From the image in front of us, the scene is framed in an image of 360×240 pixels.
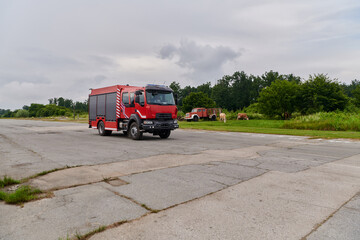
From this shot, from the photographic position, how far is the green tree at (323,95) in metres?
27.8

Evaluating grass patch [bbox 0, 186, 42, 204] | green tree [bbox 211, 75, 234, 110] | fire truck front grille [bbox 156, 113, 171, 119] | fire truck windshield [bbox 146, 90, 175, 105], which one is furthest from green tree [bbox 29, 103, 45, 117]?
grass patch [bbox 0, 186, 42, 204]

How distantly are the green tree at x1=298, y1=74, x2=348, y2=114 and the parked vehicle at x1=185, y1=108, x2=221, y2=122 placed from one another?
15.1 m

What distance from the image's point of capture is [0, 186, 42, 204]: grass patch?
3892 mm

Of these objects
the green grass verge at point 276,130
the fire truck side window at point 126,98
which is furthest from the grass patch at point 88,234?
the green grass verge at point 276,130

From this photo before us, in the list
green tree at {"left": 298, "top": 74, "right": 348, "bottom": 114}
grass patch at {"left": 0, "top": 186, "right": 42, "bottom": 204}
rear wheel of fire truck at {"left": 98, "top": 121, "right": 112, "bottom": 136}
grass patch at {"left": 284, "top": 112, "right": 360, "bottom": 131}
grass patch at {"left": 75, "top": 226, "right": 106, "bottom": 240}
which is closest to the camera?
grass patch at {"left": 75, "top": 226, "right": 106, "bottom": 240}

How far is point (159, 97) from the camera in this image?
13.9m

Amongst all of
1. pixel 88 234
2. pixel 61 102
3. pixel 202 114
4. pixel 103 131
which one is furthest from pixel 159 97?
pixel 61 102

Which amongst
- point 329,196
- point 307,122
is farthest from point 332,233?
point 307,122

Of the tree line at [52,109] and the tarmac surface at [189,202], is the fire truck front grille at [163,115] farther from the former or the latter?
the tree line at [52,109]

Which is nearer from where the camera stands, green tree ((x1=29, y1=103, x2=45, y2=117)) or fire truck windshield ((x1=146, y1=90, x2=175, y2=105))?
fire truck windshield ((x1=146, y1=90, x2=175, y2=105))

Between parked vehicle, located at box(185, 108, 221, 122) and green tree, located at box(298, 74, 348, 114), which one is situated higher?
green tree, located at box(298, 74, 348, 114)

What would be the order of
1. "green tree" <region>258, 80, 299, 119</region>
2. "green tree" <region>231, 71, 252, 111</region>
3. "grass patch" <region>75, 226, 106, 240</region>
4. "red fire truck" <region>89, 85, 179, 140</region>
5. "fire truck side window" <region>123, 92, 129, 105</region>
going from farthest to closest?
"green tree" <region>231, 71, 252, 111</region>, "green tree" <region>258, 80, 299, 119</region>, "fire truck side window" <region>123, 92, 129, 105</region>, "red fire truck" <region>89, 85, 179, 140</region>, "grass patch" <region>75, 226, 106, 240</region>

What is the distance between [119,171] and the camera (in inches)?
235

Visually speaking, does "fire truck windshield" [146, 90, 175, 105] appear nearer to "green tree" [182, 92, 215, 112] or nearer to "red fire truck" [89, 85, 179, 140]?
"red fire truck" [89, 85, 179, 140]
